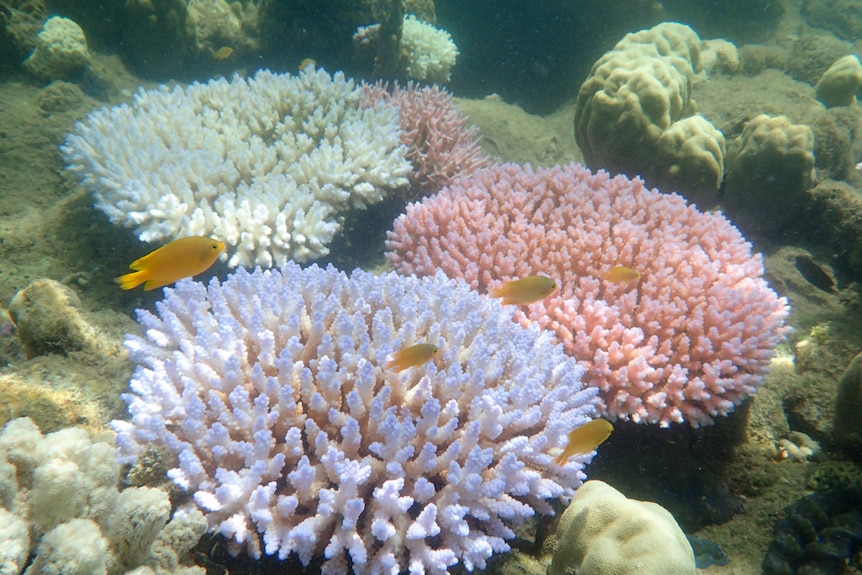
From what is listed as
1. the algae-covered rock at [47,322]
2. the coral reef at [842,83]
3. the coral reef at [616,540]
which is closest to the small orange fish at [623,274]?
the coral reef at [616,540]

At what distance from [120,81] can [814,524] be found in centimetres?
1051

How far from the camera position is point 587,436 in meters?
2.26

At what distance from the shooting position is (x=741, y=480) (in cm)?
344

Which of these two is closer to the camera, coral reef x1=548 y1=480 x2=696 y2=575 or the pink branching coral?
coral reef x1=548 y1=480 x2=696 y2=575

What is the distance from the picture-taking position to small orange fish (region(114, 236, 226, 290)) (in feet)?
8.41

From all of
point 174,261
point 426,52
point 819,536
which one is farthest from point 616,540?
point 426,52

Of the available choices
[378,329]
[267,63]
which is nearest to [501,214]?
[378,329]

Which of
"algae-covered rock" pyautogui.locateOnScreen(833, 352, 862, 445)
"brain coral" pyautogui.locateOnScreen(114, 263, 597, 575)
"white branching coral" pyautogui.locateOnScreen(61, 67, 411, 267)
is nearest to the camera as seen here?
"brain coral" pyautogui.locateOnScreen(114, 263, 597, 575)

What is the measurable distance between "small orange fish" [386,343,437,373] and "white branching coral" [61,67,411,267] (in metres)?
2.02

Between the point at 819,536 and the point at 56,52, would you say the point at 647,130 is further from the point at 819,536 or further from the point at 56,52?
the point at 56,52

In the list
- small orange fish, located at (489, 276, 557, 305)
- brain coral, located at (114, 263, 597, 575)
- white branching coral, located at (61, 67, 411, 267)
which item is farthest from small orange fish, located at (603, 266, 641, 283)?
white branching coral, located at (61, 67, 411, 267)

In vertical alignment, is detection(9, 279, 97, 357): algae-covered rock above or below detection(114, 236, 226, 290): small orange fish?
below

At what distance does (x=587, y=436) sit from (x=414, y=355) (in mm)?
913

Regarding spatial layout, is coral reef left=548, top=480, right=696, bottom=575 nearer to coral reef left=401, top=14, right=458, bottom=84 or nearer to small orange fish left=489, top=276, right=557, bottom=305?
small orange fish left=489, top=276, right=557, bottom=305
